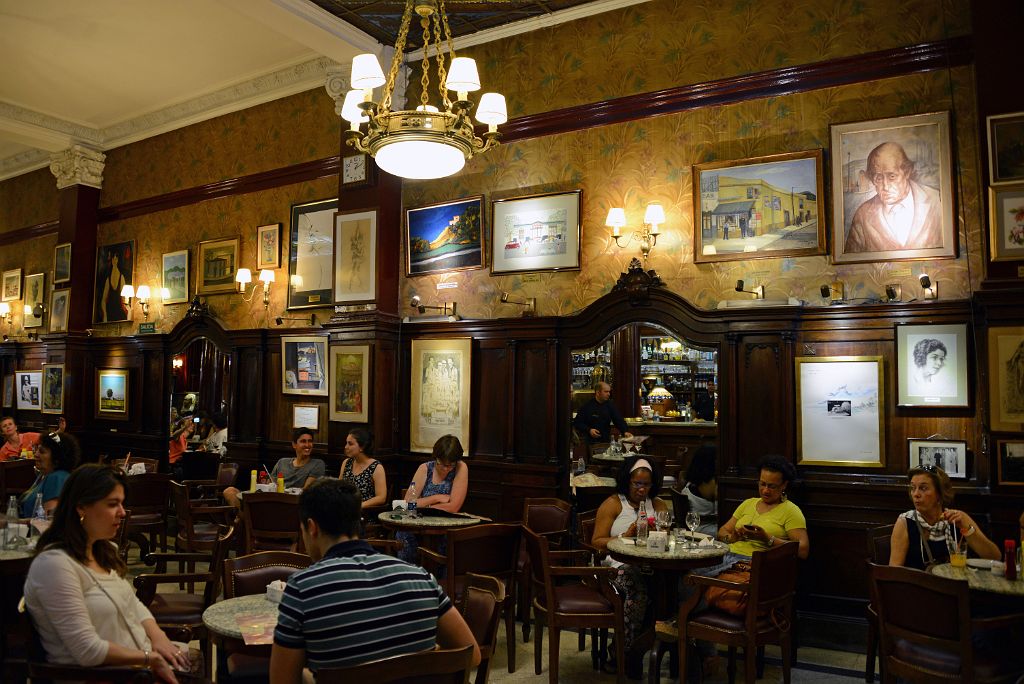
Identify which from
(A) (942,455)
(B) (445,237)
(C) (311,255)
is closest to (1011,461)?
(A) (942,455)

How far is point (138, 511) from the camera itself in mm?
7652

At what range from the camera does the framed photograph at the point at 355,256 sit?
8.15 m

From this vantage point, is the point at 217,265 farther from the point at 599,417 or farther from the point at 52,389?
the point at 599,417

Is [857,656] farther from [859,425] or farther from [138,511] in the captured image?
[138,511]

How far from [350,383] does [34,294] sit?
8.01 metres

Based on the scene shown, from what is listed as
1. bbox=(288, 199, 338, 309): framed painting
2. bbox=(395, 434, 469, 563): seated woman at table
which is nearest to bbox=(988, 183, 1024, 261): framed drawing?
bbox=(395, 434, 469, 563): seated woman at table

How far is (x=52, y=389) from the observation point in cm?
1176

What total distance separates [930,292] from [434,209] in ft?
15.4

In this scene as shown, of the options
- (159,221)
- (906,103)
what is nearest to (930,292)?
(906,103)

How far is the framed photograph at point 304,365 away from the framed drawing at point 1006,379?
20.9 ft

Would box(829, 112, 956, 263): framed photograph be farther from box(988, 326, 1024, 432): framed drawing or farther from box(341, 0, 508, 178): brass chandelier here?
box(341, 0, 508, 178): brass chandelier

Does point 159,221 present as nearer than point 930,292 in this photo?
No

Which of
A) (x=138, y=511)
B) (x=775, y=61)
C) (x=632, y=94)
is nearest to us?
(x=775, y=61)

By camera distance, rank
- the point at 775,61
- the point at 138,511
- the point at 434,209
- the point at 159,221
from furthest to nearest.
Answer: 1. the point at 159,221
2. the point at 434,209
3. the point at 138,511
4. the point at 775,61
